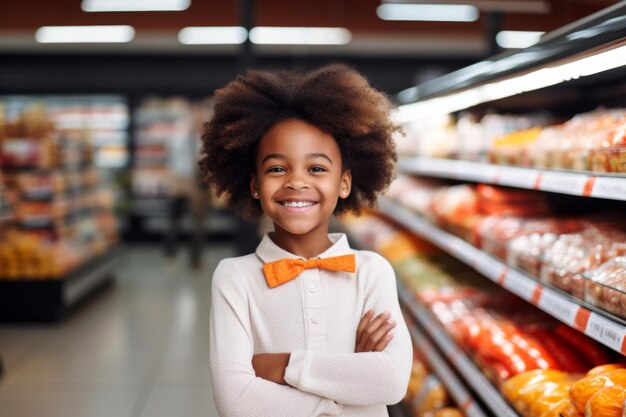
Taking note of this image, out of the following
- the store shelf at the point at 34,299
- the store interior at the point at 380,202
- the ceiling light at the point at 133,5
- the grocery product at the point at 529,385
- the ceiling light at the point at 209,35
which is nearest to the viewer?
the grocery product at the point at 529,385

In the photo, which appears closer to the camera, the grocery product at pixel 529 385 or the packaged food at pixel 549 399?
the packaged food at pixel 549 399

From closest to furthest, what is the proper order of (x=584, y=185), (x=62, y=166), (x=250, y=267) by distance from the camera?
(x=250, y=267) < (x=584, y=185) < (x=62, y=166)

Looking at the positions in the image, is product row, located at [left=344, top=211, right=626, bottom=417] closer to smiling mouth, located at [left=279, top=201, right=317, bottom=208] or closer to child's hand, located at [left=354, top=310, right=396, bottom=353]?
child's hand, located at [left=354, top=310, right=396, bottom=353]

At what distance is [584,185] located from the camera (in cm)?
207

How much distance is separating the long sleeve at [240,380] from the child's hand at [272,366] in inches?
1.0

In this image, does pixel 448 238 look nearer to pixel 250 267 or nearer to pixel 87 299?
pixel 250 267

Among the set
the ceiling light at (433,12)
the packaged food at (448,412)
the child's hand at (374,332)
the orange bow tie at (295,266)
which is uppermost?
the ceiling light at (433,12)

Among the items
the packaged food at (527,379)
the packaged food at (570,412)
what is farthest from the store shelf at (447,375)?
the packaged food at (570,412)

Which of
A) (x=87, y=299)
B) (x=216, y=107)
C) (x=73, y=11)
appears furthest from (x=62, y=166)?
(x=216, y=107)

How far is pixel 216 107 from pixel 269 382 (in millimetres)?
695

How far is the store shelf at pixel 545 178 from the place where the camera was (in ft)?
6.30

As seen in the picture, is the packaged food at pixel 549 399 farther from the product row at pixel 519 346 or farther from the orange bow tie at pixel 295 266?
the orange bow tie at pixel 295 266

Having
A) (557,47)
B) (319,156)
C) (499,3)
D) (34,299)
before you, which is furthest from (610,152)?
(34,299)

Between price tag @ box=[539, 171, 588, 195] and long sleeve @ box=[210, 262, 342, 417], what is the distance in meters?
1.11
